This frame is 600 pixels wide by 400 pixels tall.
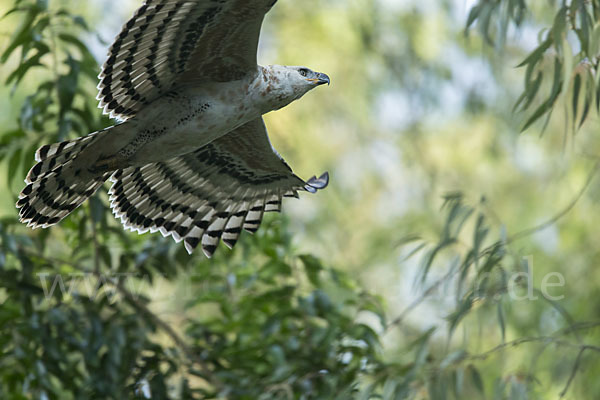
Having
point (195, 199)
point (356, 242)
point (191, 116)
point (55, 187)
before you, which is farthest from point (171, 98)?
point (356, 242)

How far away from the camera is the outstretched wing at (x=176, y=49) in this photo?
12.1ft

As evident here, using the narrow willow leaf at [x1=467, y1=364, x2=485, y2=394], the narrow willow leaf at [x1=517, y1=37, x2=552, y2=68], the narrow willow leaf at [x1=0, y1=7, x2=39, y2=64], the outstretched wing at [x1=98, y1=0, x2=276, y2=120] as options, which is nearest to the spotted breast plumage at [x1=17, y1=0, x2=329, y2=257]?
the outstretched wing at [x1=98, y1=0, x2=276, y2=120]

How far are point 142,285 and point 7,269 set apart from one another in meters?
1.80

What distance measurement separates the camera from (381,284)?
940 centimetres

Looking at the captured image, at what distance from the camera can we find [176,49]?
3941 mm

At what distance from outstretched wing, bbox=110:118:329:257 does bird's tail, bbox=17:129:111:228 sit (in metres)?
0.40

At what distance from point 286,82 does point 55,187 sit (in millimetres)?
1350

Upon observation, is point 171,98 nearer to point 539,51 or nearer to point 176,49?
point 176,49

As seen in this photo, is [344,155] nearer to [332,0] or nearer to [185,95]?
[332,0]

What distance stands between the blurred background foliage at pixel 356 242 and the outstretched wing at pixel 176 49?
0.28 meters

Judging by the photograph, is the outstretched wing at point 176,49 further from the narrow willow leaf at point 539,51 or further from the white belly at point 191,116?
the narrow willow leaf at point 539,51

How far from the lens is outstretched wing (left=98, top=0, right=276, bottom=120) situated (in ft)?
12.1

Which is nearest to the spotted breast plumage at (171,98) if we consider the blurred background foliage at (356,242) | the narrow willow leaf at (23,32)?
the blurred background foliage at (356,242)

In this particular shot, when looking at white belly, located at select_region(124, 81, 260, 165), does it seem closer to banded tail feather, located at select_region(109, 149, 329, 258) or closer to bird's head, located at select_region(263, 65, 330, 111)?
bird's head, located at select_region(263, 65, 330, 111)
